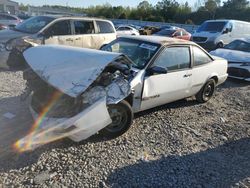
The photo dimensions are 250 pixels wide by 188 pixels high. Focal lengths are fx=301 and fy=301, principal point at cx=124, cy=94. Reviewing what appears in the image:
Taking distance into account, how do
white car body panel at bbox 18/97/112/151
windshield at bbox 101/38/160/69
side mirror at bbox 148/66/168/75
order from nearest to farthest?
white car body panel at bbox 18/97/112/151
side mirror at bbox 148/66/168/75
windshield at bbox 101/38/160/69

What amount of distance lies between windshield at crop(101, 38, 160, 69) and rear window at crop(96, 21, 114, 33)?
482 centimetres

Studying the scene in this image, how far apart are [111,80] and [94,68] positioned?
0.37 meters

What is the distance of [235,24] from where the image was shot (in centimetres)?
1878

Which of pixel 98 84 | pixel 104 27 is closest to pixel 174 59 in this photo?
pixel 98 84

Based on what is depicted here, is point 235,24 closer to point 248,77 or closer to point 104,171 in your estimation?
point 248,77

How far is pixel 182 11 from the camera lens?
59812 millimetres

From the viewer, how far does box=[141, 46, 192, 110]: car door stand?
5.38 m

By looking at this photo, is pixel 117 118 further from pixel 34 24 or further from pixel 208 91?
pixel 34 24

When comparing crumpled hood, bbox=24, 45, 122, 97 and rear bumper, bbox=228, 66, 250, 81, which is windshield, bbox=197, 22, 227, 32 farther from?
crumpled hood, bbox=24, 45, 122, 97

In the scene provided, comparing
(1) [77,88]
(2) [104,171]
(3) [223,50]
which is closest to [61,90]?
(1) [77,88]

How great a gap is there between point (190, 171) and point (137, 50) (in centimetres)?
258

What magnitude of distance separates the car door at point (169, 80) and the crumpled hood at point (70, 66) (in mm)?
1115

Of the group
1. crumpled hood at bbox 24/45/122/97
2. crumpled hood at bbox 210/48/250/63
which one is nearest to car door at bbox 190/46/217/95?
crumpled hood at bbox 24/45/122/97

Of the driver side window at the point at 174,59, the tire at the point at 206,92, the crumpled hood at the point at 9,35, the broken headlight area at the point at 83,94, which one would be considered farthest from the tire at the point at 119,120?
the crumpled hood at the point at 9,35
